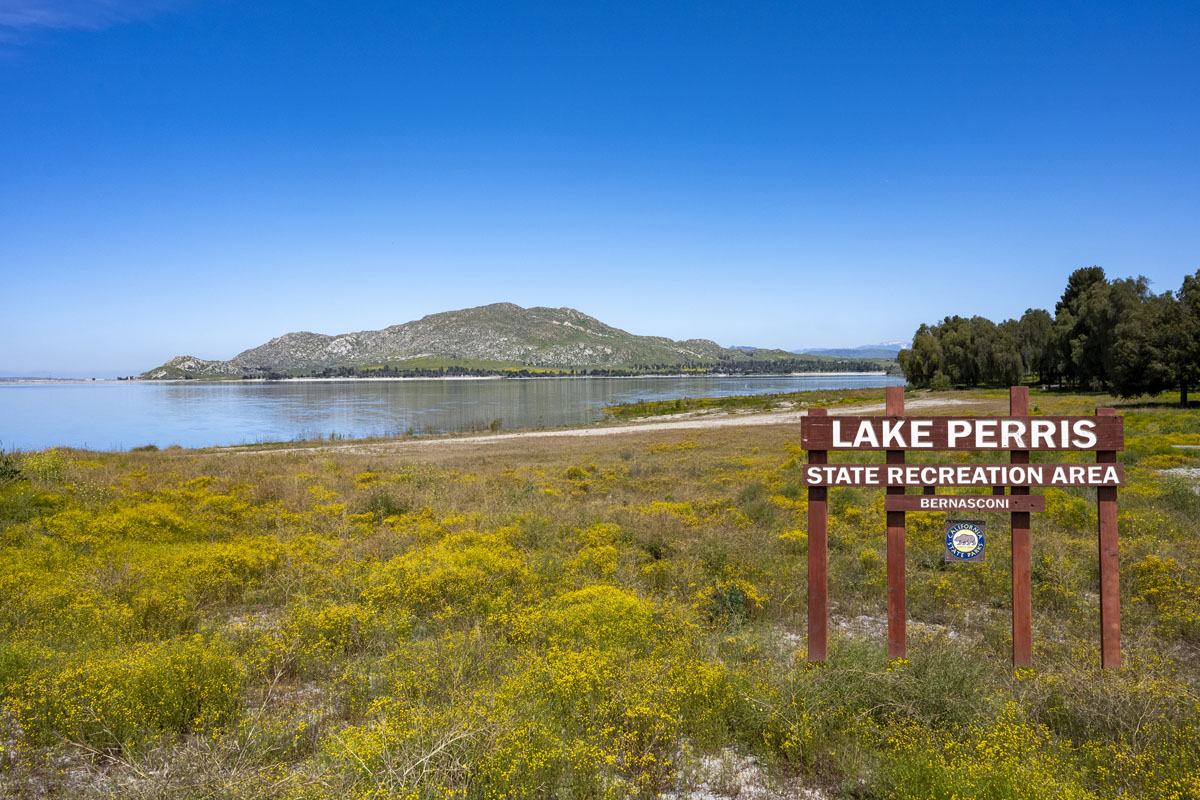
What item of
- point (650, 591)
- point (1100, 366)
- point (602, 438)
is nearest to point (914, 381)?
point (1100, 366)

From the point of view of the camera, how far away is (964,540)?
226 inches

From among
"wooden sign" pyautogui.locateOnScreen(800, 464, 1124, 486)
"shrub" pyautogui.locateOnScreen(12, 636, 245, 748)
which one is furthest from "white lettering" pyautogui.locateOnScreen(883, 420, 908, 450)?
"shrub" pyautogui.locateOnScreen(12, 636, 245, 748)

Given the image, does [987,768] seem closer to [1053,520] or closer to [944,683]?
[944,683]

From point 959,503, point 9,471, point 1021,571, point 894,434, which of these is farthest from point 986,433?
point 9,471

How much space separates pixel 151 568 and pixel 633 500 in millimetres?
8824

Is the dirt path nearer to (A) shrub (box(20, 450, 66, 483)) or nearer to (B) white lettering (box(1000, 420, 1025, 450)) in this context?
(A) shrub (box(20, 450, 66, 483))

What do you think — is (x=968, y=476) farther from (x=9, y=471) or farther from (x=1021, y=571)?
(x=9, y=471)

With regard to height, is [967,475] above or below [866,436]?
below

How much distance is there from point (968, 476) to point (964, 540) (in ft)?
2.05

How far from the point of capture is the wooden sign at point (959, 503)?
5684mm

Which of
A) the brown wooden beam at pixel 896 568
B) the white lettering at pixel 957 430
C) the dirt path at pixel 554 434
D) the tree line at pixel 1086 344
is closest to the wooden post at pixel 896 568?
the brown wooden beam at pixel 896 568

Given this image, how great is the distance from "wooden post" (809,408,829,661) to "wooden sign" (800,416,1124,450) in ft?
1.46

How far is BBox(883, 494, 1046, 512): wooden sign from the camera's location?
568cm

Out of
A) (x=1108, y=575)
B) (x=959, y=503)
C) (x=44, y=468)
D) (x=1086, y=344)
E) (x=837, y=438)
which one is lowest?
(x=1108, y=575)
